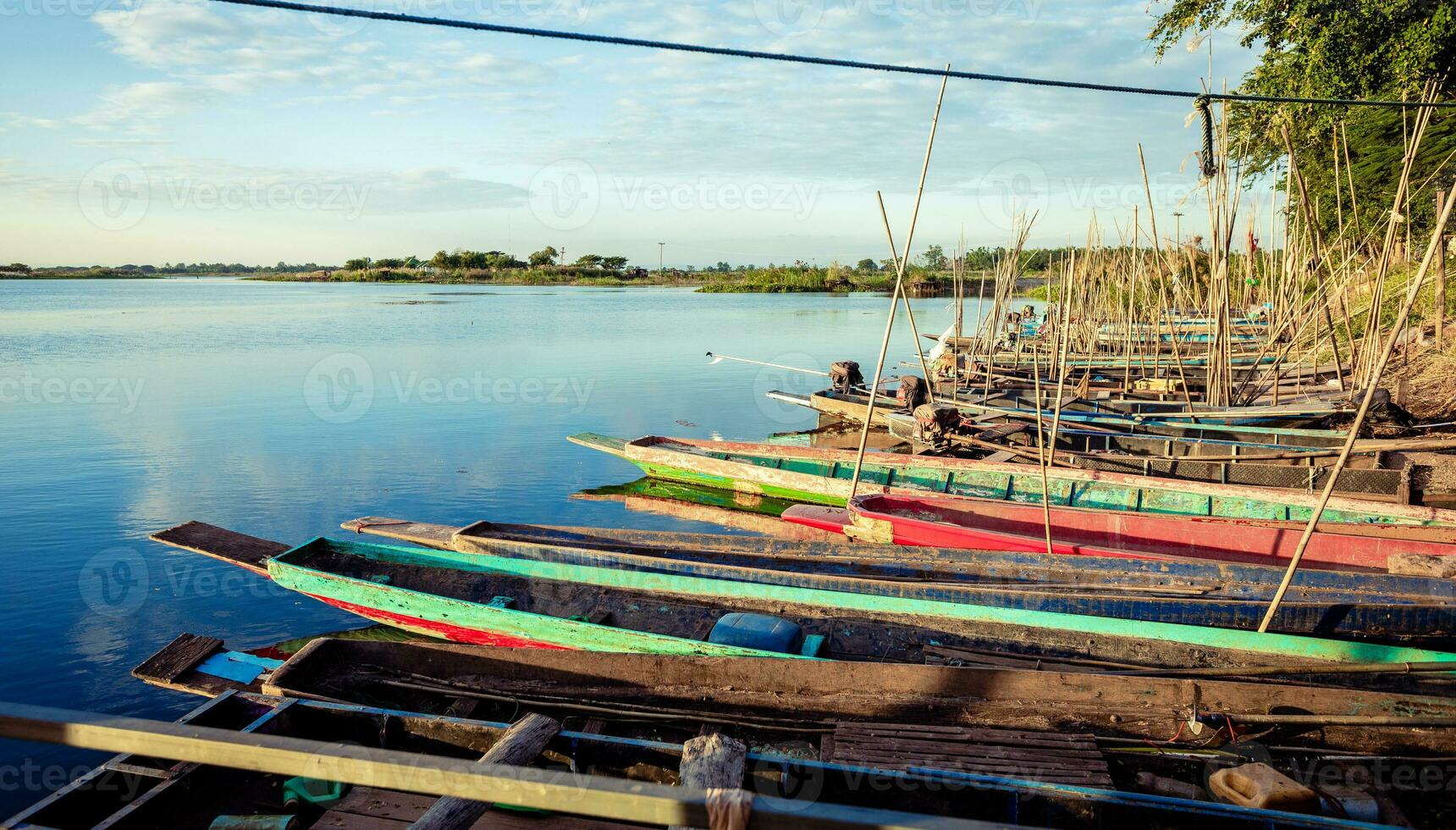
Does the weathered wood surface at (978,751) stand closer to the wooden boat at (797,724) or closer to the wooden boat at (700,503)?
the wooden boat at (797,724)

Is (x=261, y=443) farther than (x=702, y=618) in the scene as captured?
Yes

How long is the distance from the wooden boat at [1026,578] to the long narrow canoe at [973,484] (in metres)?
1.59

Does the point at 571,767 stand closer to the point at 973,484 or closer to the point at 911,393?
the point at 973,484

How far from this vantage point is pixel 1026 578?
596 centimetres

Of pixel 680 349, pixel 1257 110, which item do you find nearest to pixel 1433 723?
pixel 1257 110

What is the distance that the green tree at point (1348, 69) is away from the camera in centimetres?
1289

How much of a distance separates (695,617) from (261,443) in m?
11.0

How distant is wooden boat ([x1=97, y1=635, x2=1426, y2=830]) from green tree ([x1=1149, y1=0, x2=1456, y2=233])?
30.4ft

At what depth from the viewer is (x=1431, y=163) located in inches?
623

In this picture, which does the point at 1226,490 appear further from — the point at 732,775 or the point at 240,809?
the point at 240,809

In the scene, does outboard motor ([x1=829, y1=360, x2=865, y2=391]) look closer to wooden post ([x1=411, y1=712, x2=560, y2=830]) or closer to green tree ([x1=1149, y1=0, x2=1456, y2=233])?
green tree ([x1=1149, y1=0, x2=1456, y2=233])

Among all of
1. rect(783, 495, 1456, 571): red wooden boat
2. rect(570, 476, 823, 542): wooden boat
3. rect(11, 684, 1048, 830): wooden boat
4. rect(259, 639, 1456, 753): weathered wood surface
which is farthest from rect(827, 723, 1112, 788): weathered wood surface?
rect(570, 476, 823, 542): wooden boat

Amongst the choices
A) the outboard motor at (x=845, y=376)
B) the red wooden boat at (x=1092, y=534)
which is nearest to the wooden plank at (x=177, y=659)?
the red wooden boat at (x=1092, y=534)

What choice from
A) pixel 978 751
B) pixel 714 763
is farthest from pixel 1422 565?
pixel 714 763
